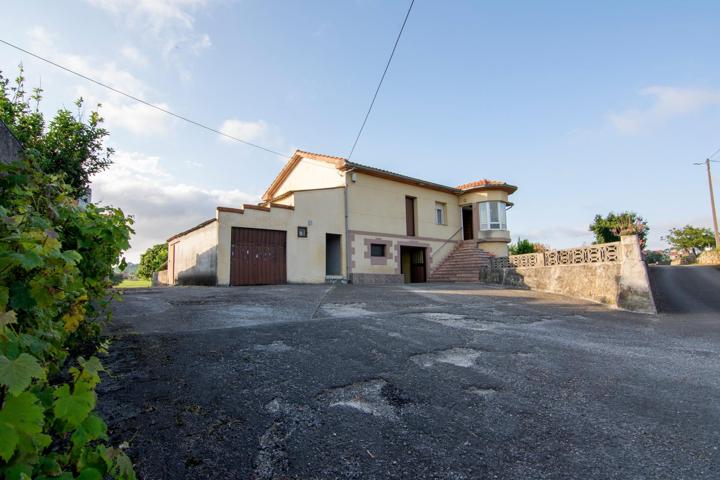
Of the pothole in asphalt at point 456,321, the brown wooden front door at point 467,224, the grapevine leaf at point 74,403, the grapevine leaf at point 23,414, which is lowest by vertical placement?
the pothole in asphalt at point 456,321

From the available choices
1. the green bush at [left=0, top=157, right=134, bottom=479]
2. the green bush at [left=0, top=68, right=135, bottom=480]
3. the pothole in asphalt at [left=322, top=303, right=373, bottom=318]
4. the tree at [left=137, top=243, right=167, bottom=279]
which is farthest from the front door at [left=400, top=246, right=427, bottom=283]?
the tree at [left=137, top=243, right=167, bottom=279]

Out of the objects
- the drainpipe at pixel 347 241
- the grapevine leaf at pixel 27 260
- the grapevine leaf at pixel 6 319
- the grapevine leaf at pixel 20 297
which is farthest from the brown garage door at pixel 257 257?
the grapevine leaf at pixel 6 319

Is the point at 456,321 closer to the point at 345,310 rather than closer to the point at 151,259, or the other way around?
the point at 345,310

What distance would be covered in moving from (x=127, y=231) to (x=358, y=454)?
2.19m

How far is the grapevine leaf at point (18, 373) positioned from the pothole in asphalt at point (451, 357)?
3030mm

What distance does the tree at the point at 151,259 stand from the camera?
3566 cm

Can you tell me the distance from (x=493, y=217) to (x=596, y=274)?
32.0 ft

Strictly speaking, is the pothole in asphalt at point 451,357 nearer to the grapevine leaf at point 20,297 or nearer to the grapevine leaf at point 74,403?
the grapevine leaf at point 74,403

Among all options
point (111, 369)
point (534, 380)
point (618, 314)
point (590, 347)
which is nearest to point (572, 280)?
point (618, 314)

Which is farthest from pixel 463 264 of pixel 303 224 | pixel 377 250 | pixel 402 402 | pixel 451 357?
pixel 402 402

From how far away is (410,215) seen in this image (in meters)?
18.6

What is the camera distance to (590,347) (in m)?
4.45

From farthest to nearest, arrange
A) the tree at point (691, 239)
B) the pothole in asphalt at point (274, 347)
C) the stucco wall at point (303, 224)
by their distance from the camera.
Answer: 1. the tree at point (691, 239)
2. the stucco wall at point (303, 224)
3. the pothole in asphalt at point (274, 347)

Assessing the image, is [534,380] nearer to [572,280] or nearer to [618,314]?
[618,314]
